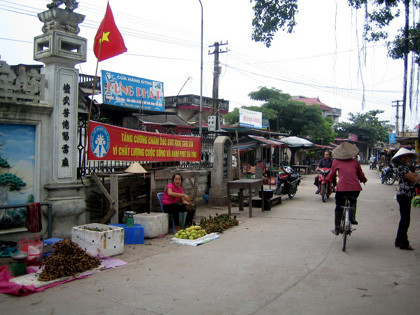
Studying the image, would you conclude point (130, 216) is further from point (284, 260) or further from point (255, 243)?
point (284, 260)

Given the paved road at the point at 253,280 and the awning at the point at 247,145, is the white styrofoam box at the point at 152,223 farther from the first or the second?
the awning at the point at 247,145

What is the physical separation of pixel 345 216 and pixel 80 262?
4.35m

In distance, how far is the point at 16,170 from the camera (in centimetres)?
643

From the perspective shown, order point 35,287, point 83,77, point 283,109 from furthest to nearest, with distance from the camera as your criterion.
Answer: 1. point 283,109
2. point 83,77
3. point 35,287

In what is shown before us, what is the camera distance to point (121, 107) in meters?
17.2

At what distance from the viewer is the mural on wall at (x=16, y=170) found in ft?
20.6

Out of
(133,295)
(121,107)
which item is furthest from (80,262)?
(121,107)

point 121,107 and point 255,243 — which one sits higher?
point 121,107

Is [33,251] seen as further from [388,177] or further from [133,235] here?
[388,177]

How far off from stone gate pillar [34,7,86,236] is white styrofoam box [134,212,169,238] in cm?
114

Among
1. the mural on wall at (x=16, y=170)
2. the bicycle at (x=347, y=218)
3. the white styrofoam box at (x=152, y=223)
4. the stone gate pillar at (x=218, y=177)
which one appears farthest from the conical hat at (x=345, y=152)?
the mural on wall at (x=16, y=170)

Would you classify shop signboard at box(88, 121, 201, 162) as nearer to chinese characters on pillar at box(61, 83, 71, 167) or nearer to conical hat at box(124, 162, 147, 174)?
conical hat at box(124, 162, 147, 174)

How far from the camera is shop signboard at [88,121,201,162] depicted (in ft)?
25.7

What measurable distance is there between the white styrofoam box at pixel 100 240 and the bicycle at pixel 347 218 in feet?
12.3
